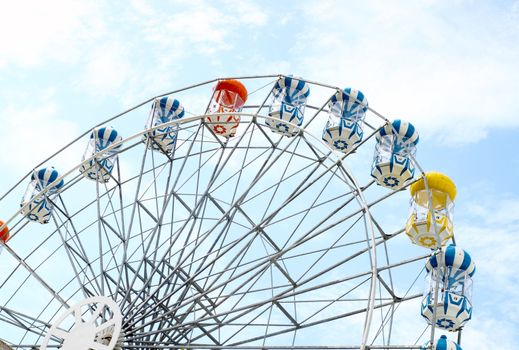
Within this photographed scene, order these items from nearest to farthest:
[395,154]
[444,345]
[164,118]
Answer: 1. [444,345]
2. [395,154]
3. [164,118]

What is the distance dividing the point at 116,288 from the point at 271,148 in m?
4.99

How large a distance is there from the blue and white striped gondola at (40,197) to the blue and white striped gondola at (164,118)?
2510 millimetres

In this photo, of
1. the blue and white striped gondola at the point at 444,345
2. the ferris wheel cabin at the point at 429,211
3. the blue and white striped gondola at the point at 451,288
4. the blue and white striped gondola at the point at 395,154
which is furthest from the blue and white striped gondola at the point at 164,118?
the blue and white striped gondola at the point at 444,345

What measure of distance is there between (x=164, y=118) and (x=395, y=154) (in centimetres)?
582

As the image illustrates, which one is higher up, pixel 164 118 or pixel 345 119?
pixel 164 118

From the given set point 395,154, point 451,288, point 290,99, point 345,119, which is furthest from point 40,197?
point 451,288

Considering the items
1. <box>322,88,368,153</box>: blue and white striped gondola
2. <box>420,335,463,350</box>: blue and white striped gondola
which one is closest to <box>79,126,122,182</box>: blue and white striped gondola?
<box>322,88,368,153</box>: blue and white striped gondola

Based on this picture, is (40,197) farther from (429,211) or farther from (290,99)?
(429,211)

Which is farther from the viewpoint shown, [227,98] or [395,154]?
[227,98]

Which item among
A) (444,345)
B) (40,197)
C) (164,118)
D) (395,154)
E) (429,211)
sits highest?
(164,118)

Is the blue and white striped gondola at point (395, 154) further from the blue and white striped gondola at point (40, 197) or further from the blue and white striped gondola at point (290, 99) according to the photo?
the blue and white striped gondola at point (40, 197)

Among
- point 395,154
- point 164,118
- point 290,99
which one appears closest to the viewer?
point 395,154

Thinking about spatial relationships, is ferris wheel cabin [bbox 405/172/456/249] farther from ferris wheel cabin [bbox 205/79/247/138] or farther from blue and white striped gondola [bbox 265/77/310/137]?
ferris wheel cabin [bbox 205/79/247/138]

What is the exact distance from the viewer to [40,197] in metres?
20.6
